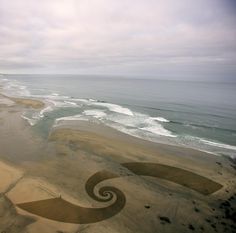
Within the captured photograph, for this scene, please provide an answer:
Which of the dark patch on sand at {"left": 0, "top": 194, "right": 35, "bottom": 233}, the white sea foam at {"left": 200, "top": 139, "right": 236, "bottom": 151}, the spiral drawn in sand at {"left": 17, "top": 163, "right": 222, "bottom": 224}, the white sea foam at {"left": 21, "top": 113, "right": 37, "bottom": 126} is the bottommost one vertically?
the dark patch on sand at {"left": 0, "top": 194, "right": 35, "bottom": 233}

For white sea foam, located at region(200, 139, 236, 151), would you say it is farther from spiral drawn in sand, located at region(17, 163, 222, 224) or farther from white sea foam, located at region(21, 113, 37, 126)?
white sea foam, located at region(21, 113, 37, 126)

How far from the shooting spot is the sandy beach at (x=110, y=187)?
489 inches

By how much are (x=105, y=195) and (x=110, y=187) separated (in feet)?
3.78

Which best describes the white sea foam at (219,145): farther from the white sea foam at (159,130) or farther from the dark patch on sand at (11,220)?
the dark patch on sand at (11,220)

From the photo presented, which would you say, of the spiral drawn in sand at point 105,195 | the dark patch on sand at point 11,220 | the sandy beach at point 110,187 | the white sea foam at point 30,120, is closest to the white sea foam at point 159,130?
the sandy beach at point 110,187

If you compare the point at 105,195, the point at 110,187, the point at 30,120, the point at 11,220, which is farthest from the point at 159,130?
the point at 11,220

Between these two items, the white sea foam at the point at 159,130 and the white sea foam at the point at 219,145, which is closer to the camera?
the white sea foam at the point at 219,145

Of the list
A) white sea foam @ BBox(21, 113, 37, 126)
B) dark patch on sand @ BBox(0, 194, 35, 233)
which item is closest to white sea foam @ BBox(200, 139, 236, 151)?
dark patch on sand @ BBox(0, 194, 35, 233)

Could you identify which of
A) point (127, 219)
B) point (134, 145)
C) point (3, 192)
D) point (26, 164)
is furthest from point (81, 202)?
point (134, 145)

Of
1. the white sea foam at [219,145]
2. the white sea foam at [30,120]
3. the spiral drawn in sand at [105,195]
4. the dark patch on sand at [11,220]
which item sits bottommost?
the dark patch on sand at [11,220]

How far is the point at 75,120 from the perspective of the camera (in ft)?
121

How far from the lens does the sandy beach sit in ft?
40.8

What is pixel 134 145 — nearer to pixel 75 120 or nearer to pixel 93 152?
pixel 93 152

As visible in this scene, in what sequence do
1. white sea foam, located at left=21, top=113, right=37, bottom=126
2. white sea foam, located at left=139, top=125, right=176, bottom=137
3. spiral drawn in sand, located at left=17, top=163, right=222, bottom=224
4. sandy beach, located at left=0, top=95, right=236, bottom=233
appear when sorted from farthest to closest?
white sea foam, located at left=21, top=113, right=37, bottom=126, white sea foam, located at left=139, top=125, right=176, bottom=137, spiral drawn in sand, located at left=17, top=163, right=222, bottom=224, sandy beach, located at left=0, top=95, right=236, bottom=233
